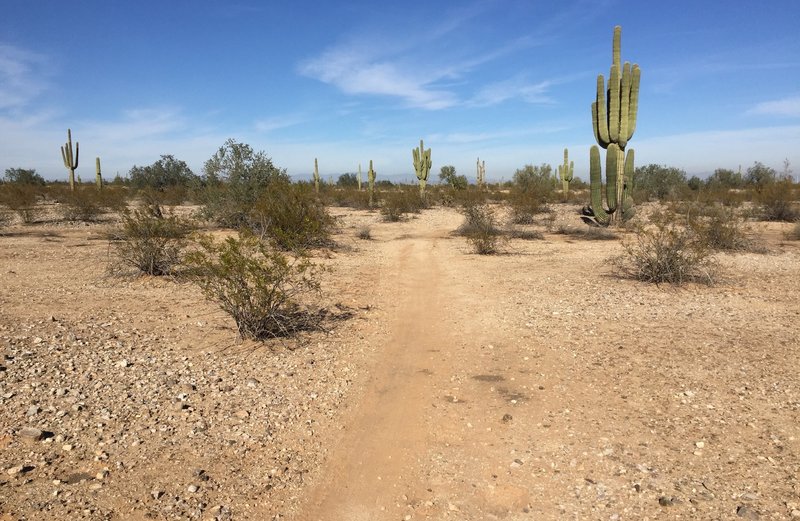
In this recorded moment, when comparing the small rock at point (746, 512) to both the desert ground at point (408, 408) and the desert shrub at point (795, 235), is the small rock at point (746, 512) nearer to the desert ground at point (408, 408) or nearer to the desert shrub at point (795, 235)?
the desert ground at point (408, 408)

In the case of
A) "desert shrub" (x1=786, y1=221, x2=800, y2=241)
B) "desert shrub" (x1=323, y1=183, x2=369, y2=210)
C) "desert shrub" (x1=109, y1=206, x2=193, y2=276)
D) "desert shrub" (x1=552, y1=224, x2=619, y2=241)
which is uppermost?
"desert shrub" (x1=323, y1=183, x2=369, y2=210)

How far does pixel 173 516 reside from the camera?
3.11m

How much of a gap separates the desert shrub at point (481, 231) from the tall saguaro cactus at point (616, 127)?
13.5 feet

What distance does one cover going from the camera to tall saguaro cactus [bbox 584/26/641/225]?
631 inches

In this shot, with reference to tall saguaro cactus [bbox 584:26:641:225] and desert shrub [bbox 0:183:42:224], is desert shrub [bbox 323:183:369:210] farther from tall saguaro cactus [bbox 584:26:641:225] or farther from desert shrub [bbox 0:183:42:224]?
tall saguaro cactus [bbox 584:26:641:225]

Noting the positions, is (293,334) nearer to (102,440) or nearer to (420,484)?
(102,440)

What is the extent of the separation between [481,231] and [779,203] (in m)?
14.4

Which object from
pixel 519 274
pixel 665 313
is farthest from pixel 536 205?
pixel 665 313

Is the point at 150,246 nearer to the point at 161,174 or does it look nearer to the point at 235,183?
the point at 235,183

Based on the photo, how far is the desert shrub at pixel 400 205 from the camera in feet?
78.6

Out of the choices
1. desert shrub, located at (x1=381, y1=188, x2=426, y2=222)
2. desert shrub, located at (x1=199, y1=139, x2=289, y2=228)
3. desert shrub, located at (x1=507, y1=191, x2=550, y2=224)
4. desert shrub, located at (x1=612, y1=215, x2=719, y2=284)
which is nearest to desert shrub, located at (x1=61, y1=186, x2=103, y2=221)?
desert shrub, located at (x1=199, y1=139, x2=289, y2=228)

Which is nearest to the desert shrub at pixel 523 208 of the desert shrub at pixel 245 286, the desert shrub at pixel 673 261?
the desert shrub at pixel 673 261

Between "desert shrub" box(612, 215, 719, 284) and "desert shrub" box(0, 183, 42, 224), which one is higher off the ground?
"desert shrub" box(0, 183, 42, 224)

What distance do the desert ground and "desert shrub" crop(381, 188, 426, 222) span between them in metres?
15.5
